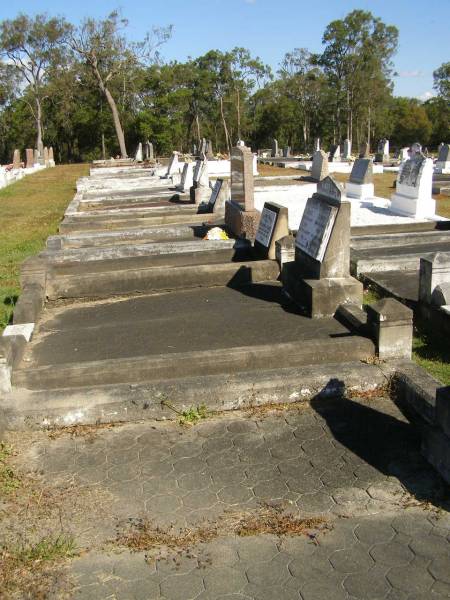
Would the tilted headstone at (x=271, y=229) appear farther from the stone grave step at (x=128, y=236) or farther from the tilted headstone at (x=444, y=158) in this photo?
the tilted headstone at (x=444, y=158)

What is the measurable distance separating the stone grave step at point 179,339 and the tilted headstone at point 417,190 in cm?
783

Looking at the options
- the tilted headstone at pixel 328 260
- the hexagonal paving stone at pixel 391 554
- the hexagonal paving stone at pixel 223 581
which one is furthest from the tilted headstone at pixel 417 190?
the hexagonal paving stone at pixel 223 581

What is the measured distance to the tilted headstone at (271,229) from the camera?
9.30 metres

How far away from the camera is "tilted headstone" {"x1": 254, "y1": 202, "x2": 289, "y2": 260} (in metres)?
9.30

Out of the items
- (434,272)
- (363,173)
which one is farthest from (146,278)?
(363,173)

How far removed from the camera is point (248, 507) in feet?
12.4

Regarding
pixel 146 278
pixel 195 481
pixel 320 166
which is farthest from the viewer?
pixel 320 166

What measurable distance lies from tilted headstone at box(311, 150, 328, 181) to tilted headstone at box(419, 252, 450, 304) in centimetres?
1719

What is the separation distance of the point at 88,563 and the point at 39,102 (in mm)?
59229

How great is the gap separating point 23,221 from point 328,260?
1317cm

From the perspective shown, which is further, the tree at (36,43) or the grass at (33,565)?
the tree at (36,43)

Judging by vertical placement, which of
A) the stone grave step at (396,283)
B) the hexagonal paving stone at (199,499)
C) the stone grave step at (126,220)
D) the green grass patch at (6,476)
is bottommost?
the green grass patch at (6,476)

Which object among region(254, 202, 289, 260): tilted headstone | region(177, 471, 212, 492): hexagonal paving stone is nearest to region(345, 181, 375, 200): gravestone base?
region(254, 202, 289, 260): tilted headstone

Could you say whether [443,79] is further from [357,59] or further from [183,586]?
[183,586]
